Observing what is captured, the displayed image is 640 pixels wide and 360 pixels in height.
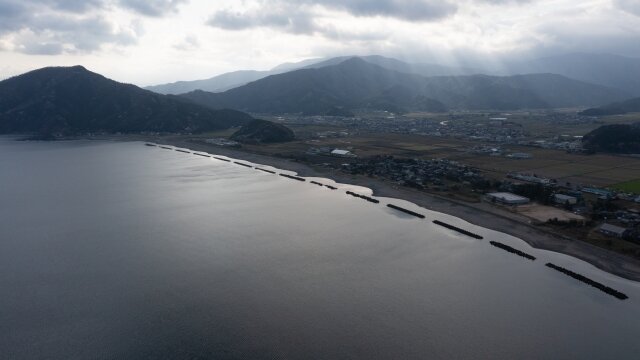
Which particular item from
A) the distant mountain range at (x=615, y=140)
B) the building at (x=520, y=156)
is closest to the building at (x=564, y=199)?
the building at (x=520, y=156)

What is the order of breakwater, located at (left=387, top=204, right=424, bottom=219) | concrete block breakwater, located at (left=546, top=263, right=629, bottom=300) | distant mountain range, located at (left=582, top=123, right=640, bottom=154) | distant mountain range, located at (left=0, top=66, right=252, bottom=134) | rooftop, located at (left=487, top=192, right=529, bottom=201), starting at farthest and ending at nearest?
1. distant mountain range, located at (left=0, top=66, right=252, bottom=134)
2. distant mountain range, located at (left=582, top=123, right=640, bottom=154)
3. rooftop, located at (left=487, top=192, right=529, bottom=201)
4. breakwater, located at (left=387, top=204, right=424, bottom=219)
5. concrete block breakwater, located at (left=546, top=263, right=629, bottom=300)

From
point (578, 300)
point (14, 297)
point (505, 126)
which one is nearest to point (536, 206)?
point (578, 300)

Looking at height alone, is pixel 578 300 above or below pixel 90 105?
below

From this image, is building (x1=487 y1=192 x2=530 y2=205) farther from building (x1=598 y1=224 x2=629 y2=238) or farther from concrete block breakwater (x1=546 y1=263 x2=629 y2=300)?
concrete block breakwater (x1=546 y1=263 x2=629 y2=300)

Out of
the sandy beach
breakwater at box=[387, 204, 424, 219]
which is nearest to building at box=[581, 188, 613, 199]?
→ the sandy beach

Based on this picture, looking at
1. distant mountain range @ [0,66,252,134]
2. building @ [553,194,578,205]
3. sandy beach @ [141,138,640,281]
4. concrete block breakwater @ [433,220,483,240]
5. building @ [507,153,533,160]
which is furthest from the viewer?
distant mountain range @ [0,66,252,134]

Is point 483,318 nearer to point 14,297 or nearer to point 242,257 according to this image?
point 242,257

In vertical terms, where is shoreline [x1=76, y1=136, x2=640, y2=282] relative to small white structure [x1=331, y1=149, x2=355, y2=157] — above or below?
below
